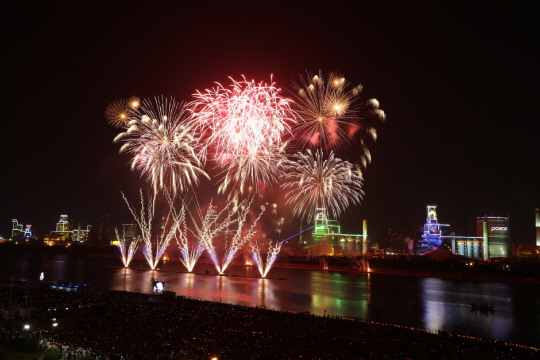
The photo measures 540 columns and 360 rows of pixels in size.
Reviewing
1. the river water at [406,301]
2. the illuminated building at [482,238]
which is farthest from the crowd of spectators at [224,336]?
the illuminated building at [482,238]

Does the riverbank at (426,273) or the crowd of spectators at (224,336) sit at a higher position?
the crowd of spectators at (224,336)

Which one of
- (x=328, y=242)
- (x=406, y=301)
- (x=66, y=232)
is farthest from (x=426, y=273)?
(x=66, y=232)

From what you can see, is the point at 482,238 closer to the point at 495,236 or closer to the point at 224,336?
the point at 495,236

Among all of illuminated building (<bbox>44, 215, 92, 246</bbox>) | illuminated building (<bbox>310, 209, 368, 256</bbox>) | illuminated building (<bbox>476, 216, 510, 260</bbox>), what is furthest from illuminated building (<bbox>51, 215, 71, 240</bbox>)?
illuminated building (<bbox>476, 216, 510, 260</bbox>)

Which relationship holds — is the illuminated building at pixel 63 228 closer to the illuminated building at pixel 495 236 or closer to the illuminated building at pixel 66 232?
the illuminated building at pixel 66 232

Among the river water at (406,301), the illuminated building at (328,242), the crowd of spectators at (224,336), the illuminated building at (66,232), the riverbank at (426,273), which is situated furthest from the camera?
the illuminated building at (66,232)

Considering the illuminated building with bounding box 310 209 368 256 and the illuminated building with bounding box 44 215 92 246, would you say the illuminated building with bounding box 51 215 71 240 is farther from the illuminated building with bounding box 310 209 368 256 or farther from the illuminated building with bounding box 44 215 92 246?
the illuminated building with bounding box 310 209 368 256

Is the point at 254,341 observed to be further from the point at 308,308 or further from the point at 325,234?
the point at 325,234

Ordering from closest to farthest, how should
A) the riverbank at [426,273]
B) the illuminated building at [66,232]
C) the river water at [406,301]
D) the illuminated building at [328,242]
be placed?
the river water at [406,301] → the riverbank at [426,273] → the illuminated building at [328,242] → the illuminated building at [66,232]

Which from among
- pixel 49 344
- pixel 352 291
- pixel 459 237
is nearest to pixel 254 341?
pixel 49 344
